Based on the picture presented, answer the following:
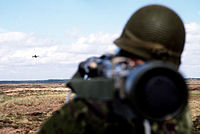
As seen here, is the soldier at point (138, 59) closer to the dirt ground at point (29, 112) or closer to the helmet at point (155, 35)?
the helmet at point (155, 35)

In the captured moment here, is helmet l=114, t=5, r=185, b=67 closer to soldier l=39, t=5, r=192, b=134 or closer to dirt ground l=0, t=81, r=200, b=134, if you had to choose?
soldier l=39, t=5, r=192, b=134

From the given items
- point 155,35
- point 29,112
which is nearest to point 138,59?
point 155,35

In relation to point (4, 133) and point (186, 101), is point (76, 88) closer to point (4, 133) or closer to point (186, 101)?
point (186, 101)

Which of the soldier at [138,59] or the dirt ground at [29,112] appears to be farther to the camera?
the dirt ground at [29,112]

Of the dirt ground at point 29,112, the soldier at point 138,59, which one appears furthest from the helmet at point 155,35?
the dirt ground at point 29,112

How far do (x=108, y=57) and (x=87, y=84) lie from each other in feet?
0.79

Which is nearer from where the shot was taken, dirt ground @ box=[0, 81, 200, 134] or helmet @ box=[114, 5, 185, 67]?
helmet @ box=[114, 5, 185, 67]

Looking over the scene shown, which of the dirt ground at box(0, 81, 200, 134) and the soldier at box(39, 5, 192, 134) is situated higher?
the soldier at box(39, 5, 192, 134)

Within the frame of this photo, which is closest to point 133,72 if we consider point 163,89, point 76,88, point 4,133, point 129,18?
point 163,89

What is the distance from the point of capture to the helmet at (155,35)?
2131 mm

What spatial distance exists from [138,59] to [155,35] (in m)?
0.23

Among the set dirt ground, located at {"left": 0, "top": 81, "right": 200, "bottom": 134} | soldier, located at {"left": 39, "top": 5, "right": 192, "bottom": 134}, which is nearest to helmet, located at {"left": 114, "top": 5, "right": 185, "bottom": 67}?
soldier, located at {"left": 39, "top": 5, "right": 192, "bottom": 134}

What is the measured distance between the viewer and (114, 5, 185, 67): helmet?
2.13 metres

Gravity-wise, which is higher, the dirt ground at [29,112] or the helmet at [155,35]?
the helmet at [155,35]
